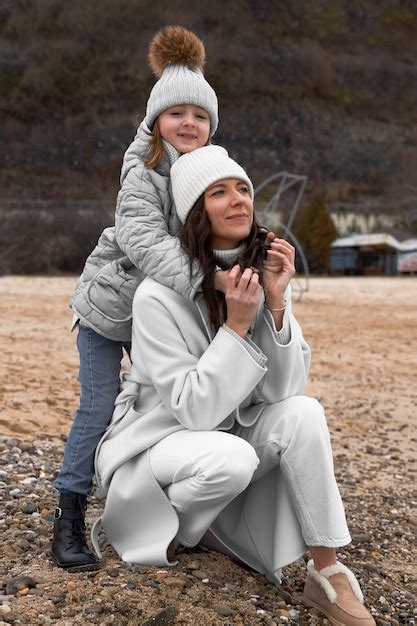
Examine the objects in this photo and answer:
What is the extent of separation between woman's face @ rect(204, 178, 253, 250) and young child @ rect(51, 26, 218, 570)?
0.63ft

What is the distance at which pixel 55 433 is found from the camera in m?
5.21

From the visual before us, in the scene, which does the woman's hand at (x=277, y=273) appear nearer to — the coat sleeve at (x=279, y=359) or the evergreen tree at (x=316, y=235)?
the coat sleeve at (x=279, y=359)

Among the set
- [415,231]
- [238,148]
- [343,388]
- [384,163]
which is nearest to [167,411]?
[343,388]

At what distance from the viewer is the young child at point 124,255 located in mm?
2857

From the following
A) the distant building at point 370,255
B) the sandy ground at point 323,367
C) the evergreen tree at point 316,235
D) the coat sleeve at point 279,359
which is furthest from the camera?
the distant building at point 370,255

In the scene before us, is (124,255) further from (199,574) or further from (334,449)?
(334,449)

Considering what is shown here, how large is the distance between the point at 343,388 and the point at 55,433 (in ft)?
11.7

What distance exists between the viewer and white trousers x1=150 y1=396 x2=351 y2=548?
2.50 m

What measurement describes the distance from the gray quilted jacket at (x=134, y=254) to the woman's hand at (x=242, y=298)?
0.14 m

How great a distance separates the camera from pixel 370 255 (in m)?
40.6

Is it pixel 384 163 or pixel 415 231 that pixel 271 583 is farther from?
pixel 384 163

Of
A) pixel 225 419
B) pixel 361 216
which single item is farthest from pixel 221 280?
pixel 361 216

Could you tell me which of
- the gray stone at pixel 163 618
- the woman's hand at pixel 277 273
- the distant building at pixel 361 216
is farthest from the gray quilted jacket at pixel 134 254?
the distant building at pixel 361 216

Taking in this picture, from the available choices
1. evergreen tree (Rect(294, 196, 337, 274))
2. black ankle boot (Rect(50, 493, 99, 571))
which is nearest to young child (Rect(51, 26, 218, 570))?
black ankle boot (Rect(50, 493, 99, 571))
